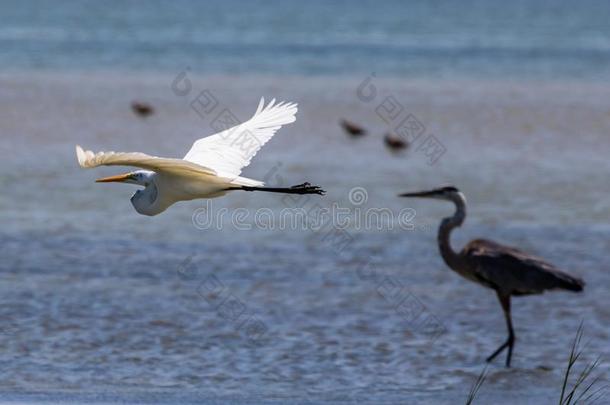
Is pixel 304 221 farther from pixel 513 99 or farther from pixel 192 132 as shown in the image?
pixel 513 99

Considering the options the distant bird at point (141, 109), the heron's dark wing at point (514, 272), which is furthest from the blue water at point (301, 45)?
the heron's dark wing at point (514, 272)

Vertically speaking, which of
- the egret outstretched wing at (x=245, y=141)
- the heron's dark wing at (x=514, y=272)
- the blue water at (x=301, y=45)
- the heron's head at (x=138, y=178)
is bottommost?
the heron's dark wing at (x=514, y=272)

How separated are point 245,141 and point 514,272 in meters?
2.91

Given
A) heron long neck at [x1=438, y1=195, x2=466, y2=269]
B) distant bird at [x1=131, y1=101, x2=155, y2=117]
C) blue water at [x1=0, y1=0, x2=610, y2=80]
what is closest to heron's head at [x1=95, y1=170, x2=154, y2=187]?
heron long neck at [x1=438, y1=195, x2=466, y2=269]

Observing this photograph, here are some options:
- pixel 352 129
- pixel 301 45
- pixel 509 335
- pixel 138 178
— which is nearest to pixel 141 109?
pixel 352 129

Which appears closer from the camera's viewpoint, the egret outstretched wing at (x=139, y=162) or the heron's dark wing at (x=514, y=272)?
the egret outstretched wing at (x=139, y=162)

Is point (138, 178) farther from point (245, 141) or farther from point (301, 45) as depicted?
point (301, 45)

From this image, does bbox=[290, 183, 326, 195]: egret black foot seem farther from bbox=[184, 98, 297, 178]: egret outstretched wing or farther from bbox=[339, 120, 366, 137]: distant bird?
bbox=[339, 120, 366, 137]: distant bird

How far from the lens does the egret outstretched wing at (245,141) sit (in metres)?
7.35

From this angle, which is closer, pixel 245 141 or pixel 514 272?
pixel 245 141

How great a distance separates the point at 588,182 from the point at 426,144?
4087 millimetres

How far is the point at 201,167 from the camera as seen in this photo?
663 cm

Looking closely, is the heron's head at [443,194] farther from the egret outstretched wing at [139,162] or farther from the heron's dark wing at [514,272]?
the egret outstretched wing at [139,162]

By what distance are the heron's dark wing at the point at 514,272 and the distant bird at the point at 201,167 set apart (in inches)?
95.2
